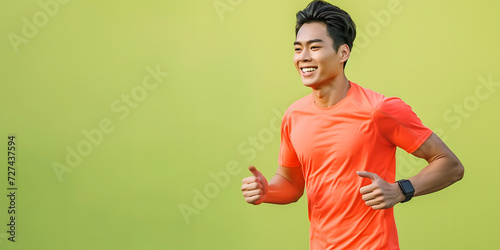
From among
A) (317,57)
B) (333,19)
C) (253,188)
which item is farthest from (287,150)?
(333,19)

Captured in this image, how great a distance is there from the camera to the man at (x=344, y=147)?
1.94 m

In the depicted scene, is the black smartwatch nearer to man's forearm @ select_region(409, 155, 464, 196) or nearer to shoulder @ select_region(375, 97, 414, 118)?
man's forearm @ select_region(409, 155, 464, 196)

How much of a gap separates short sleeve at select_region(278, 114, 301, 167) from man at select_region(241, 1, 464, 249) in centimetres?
6

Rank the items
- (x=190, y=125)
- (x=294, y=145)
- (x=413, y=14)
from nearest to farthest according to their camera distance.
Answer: (x=294, y=145), (x=413, y=14), (x=190, y=125)

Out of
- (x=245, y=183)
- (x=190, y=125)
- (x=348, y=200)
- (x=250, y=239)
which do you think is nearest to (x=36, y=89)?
(x=190, y=125)

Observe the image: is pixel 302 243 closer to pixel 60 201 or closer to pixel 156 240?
pixel 156 240

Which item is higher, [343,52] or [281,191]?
[343,52]

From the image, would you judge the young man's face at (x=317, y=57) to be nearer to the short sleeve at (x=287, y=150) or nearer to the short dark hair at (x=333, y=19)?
the short dark hair at (x=333, y=19)

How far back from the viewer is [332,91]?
6.75 feet

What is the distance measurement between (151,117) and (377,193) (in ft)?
6.23

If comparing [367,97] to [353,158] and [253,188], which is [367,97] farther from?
[253,188]

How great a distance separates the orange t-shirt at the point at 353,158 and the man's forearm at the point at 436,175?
79mm

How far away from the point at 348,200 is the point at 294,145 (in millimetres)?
279

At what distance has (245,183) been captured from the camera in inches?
80.3
